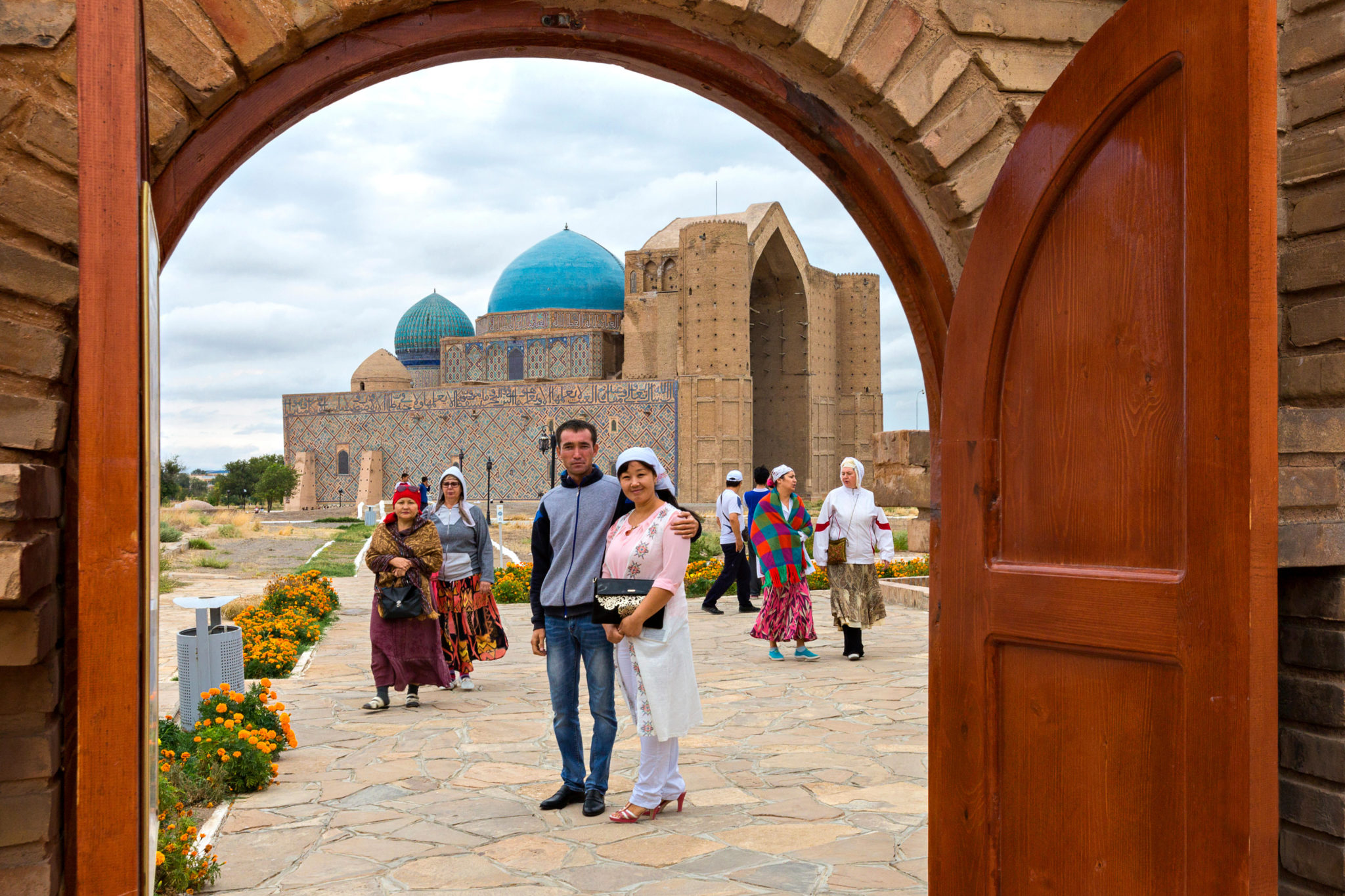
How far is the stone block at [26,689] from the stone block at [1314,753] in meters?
2.97

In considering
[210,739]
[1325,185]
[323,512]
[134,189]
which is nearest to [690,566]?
[210,739]

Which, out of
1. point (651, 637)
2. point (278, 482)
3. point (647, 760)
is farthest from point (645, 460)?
point (278, 482)

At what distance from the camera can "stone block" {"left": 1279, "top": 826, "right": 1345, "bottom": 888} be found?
2.72 metres

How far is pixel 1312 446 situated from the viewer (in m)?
2.86

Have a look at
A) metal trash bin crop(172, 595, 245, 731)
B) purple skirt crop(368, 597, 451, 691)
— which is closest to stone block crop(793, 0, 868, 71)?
metal trash bin crop(172, 595, 245, 731)

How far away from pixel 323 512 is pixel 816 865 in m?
40.7

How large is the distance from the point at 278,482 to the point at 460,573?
38.1 m

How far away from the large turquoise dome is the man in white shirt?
29.9m

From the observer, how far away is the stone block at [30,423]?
2.08m

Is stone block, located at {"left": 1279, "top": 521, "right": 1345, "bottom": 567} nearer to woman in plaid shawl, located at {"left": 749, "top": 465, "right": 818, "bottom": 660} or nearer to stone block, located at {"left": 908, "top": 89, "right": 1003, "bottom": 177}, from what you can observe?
stone block, located at {"left": 908, "top": 89, "right": 1003, "bottom": 177}

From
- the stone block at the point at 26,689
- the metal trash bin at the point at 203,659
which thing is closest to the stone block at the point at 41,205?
the stone block at the point at 26,689

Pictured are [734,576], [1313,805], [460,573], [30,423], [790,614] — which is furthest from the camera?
[734,576]

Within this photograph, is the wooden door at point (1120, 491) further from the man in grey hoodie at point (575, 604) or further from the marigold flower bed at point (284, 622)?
the marigold flower bed at point (284, 622)

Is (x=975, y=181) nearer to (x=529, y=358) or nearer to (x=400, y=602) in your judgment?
(x=400, y=602)
